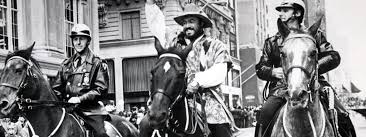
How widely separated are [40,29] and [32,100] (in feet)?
52.6

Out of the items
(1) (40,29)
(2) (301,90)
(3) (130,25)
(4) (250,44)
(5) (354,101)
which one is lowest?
(5) (354,101)

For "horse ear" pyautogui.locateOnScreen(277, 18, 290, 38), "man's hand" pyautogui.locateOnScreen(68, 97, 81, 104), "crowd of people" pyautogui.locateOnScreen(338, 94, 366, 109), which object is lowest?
"crowd of people" pyautogui.locateOnScreen(338, 94, 366, 109)

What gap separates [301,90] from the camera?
19.9 feet

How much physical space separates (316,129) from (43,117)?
12.2 feet

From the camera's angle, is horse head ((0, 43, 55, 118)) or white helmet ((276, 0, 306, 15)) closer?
horse head ((0, 43, 55, 118))

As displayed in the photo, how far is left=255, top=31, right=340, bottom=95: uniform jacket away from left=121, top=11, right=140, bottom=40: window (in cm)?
3192

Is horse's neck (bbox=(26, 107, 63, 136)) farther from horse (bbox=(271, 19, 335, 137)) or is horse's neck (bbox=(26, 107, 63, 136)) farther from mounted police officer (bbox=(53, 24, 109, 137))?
horse (bbox=(271, 19, 335, 137))

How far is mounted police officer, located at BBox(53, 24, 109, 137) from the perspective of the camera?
8898 millimetres

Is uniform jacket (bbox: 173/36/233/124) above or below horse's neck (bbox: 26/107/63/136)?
above

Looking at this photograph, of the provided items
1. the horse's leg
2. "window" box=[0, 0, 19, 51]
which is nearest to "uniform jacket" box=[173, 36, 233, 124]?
the horse's leg

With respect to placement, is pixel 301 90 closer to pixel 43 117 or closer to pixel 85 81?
pixel 43 117

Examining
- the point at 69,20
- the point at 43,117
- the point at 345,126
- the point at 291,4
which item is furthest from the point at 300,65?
the point at 69,20

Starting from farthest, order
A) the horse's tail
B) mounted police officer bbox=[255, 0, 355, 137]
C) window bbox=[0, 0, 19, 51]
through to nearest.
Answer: window bbox=[0, 0, 19, 51], the horse's tail, mounted police officer bbox=[255, 0, 355, 137]

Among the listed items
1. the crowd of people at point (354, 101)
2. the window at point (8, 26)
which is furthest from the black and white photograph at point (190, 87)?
the crowd of people at point (354, 101)
